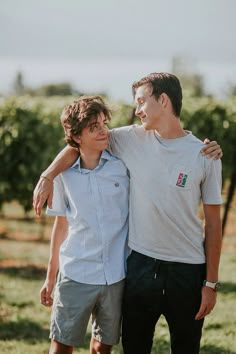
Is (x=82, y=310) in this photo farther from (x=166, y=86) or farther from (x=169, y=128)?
(x=166, y=86)

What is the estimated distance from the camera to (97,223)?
3420 mm

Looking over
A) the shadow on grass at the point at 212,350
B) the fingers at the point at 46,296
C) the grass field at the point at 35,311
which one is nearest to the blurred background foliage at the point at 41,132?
the grass field at the point at 35,311

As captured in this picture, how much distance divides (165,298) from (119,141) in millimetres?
990

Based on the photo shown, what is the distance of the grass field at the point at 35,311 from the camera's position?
5.38m

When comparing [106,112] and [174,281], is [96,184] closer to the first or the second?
[106,112]

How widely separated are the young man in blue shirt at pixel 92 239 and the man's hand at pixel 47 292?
0.15m

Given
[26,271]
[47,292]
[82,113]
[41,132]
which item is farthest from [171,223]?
[41,132]

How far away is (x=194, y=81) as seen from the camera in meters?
50.7

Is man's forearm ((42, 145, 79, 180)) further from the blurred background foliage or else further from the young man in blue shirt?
the blurred background foliage

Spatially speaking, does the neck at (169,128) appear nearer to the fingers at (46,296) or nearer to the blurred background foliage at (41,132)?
the fingers at (46,296)

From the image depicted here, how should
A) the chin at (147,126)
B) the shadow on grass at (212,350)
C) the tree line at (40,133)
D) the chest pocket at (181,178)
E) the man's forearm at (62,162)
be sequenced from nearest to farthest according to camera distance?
the chest pocket at (181,178), the chin at (147,126), the man's forearm at (62,162), the shadow on grass at (212,350), the tree line at (40,133)

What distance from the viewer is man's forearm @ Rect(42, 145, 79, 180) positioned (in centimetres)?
349

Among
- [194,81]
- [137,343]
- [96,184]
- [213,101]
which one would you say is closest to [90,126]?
[96,184]

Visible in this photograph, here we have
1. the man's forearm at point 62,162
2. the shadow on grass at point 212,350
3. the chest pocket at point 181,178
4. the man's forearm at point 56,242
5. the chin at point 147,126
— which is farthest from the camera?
the shadow on grass at point 212,350
